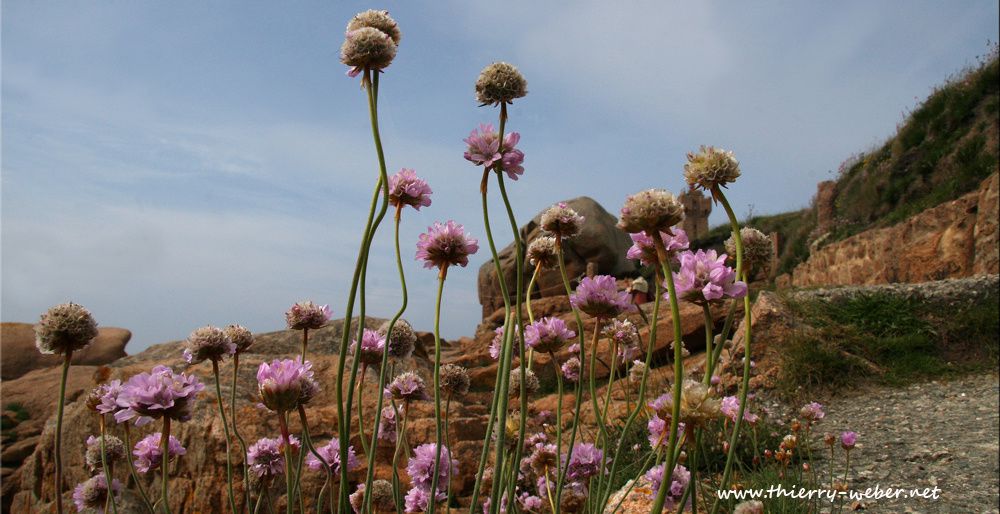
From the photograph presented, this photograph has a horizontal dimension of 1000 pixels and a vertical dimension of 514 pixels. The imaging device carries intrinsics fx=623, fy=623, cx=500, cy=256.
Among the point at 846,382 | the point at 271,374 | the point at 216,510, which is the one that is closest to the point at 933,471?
the point at 846,382

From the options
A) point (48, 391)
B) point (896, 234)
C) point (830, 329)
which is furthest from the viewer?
point (896, 234)

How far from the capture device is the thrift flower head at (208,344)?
2.30 metres

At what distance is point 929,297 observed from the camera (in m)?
7.32

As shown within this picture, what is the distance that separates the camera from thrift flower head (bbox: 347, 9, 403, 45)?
1829mm

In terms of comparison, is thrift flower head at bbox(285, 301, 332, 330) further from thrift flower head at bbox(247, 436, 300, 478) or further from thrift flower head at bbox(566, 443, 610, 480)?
thrift flower head at bbox(566, 443, 610, 480)

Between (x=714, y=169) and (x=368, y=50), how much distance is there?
37.0 inches

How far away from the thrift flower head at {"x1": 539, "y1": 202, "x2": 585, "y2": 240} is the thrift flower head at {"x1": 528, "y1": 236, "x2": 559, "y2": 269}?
0.55 ft

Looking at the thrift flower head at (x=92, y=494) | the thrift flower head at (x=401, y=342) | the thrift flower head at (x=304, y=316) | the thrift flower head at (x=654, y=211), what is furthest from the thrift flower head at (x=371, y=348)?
the thrift flower head at (x=92, y=494)

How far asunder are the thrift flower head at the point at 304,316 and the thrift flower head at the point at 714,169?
1.51m

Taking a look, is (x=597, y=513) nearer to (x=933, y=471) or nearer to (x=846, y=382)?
(x=933, y=471)

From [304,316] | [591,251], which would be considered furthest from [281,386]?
[591,251]

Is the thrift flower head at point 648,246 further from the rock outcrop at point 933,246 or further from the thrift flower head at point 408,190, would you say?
the rock outcrop at point 933,246

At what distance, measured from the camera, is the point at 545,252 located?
2.29 meters

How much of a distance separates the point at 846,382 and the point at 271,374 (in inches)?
246
